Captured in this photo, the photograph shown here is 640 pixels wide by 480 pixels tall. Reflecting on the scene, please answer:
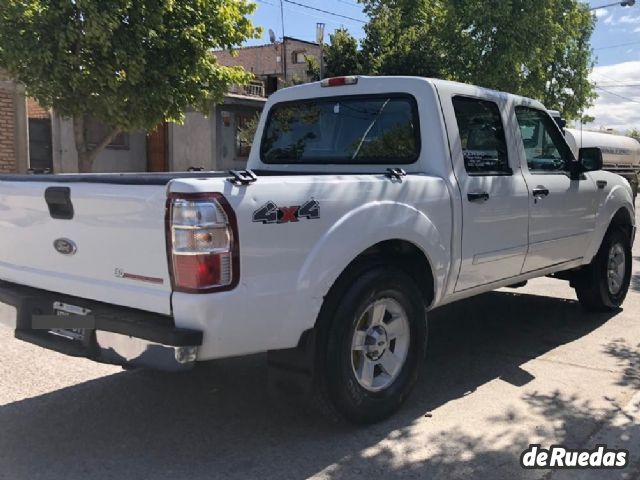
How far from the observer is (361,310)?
3570 millimetres

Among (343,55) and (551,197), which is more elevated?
(343,55)

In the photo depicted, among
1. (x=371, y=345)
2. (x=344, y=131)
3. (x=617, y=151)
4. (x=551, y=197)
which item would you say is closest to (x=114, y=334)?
(x=371, y=345)

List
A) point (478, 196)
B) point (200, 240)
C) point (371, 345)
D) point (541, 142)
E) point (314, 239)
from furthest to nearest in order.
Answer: point (541, 142) < point (478, 196) < point (371, 345) < point (314, 239) < point (200, 240)

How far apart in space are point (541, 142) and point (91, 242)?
371 centimetres

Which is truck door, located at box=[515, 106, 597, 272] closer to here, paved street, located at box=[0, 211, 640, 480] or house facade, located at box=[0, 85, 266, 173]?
paved street, located at box=[0, 211, 640, 480]

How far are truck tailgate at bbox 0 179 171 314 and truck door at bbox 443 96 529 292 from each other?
208 cm

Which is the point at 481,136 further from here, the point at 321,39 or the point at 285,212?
the point at 321,39

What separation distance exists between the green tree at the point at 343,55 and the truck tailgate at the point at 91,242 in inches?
610

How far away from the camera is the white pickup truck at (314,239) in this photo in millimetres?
3000

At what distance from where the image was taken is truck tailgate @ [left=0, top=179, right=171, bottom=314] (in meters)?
3.06

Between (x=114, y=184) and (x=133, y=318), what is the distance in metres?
0.67

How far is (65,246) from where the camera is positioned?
3.46 metres

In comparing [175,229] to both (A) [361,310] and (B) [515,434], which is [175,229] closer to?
(A) [361,310]

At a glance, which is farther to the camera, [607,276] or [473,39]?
[473,39]
